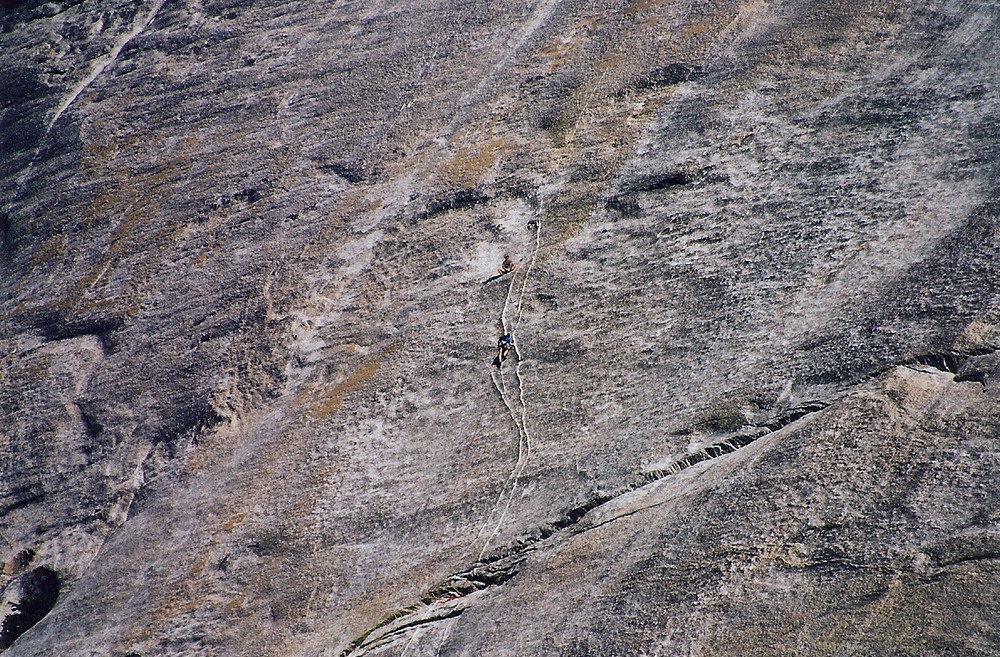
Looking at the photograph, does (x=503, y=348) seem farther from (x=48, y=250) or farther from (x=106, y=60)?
(x=106, y=60)

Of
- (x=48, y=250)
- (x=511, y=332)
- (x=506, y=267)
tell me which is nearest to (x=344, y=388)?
(x=511, y=332)

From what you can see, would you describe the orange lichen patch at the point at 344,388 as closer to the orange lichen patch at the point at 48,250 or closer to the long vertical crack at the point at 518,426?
the long vertical crack at the point at 518,426

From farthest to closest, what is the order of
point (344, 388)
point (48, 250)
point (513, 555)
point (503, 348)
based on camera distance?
point (48, 250), point (344, 388), point (503, 348), point (513, 555)

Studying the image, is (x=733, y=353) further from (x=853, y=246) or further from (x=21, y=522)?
(x=21, y=522)

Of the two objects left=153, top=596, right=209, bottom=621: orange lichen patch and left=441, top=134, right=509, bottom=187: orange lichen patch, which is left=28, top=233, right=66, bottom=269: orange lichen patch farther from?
left=441, top=134, right=509, bottom=187: orange lichen patch

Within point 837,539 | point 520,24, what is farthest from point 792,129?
point 837,539

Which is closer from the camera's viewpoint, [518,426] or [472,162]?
[518,426]

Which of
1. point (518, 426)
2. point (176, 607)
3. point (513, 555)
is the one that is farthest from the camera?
point (176, 607)
